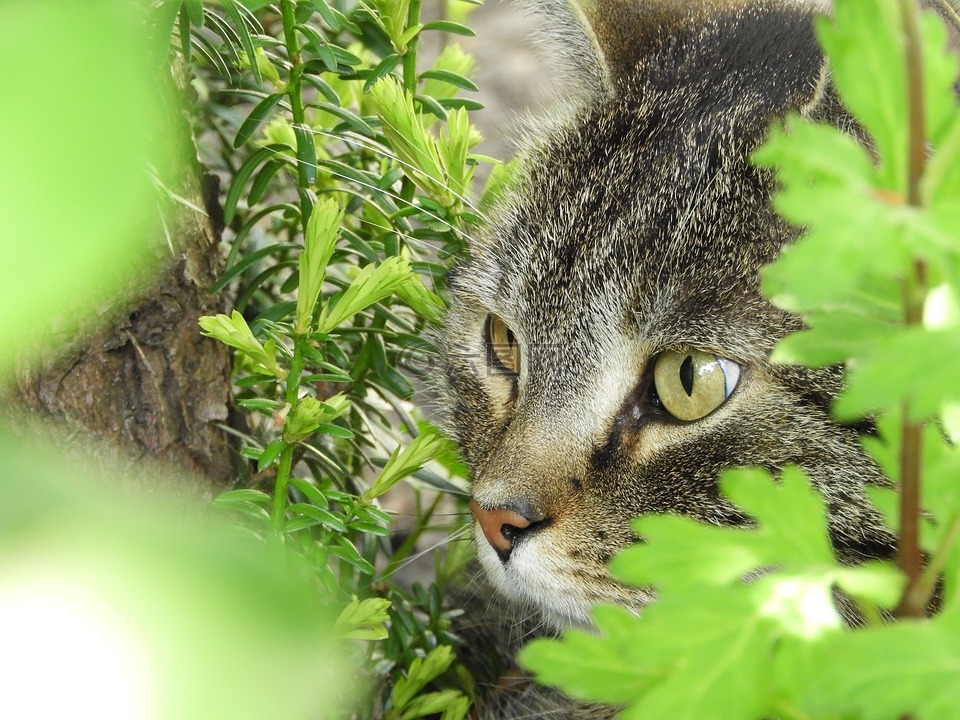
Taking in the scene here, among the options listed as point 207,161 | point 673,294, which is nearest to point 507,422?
point 673,294

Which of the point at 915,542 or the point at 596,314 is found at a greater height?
the point at 596,314

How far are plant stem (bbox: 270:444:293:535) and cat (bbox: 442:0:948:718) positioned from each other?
35 cm

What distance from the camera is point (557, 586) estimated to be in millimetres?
1528

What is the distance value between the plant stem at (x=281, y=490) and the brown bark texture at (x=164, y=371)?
0.74ft

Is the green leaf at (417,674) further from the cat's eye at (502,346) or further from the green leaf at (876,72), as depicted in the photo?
the green leaf at (876,72)

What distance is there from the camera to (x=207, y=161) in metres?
2.12

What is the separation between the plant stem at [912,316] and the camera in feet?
1.73

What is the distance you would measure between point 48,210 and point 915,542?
2.07 ft

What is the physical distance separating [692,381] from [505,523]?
1.26 ft

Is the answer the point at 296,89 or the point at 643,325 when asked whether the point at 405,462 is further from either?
the point at 296,89

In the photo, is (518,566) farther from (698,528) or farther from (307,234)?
(698,528)

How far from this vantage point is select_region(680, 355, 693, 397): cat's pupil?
5.09 feet

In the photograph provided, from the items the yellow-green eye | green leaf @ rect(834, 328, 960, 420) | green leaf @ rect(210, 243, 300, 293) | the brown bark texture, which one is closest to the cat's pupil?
the yellow-green eye

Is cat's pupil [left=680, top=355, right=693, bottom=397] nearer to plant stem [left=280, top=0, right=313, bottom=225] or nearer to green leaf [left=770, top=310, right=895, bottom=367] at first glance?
plant stem [left=280, top=0, right=313, bottom=225]
